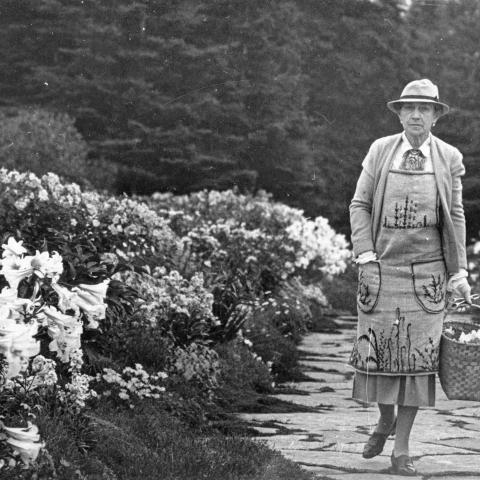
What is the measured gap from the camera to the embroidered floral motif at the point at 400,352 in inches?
206

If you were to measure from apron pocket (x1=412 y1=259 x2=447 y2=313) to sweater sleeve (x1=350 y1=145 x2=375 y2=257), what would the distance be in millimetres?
281

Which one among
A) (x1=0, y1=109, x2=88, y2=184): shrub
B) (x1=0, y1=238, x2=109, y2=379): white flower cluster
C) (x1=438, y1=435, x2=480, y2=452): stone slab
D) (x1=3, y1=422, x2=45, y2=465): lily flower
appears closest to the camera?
(x1=0, y1=238, x2=109, y2=379): white flower cluster

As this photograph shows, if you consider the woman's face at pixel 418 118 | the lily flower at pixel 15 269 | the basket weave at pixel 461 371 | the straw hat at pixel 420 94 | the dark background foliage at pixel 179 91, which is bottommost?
the basket weave at pixel 461 371

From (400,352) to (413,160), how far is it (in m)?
0.98

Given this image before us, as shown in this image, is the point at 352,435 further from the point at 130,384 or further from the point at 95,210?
the point at 95,210

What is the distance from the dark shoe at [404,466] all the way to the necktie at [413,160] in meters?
1.45

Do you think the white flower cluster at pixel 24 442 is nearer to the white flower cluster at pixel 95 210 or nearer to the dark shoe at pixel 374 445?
the dark shoe at pixel 374 445

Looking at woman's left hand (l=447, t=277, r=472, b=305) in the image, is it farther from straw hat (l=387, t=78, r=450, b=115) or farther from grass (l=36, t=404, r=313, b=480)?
grass (l=36, t=404, r=313, b=480)

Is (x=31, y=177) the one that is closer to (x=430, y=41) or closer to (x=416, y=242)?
(x=416, y=242)

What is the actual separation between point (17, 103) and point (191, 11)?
383cm

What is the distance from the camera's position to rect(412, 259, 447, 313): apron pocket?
205 inches

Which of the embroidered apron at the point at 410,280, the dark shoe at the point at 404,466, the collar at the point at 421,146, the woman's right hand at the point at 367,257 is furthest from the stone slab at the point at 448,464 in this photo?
the collar at the point at 421,146

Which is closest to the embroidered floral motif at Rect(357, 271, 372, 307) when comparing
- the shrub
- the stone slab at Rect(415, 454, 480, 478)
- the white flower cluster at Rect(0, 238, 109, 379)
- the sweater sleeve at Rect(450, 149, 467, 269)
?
the sweater sleeve at Rect(450, 149, 467, 269)

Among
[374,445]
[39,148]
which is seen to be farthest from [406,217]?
[39,148]
